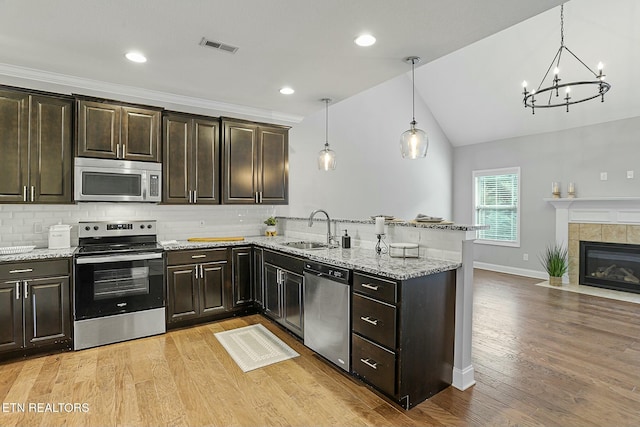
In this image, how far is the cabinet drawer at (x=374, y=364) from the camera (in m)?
2.32

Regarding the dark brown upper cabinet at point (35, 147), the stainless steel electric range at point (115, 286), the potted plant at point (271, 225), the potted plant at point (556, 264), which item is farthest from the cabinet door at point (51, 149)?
the potted plant at point (556, 264)

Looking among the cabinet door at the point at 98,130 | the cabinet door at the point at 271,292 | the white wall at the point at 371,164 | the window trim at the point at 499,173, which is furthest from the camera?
the window trim at the point at 499,173

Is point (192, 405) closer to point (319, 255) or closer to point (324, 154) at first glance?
point (319, 255)

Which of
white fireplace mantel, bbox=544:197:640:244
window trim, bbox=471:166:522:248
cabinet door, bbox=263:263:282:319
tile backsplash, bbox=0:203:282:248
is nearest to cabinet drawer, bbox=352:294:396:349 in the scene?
cabinet door, bbox=263:263:282:319

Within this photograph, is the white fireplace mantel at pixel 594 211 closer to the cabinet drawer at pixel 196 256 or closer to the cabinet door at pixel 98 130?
the cabinet drawer at pixel 196 256

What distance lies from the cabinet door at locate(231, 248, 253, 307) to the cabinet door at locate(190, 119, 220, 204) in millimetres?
759

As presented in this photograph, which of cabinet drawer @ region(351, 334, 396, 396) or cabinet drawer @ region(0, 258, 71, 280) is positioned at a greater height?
cabinet drawer @ region(0, 258, 71, 280)

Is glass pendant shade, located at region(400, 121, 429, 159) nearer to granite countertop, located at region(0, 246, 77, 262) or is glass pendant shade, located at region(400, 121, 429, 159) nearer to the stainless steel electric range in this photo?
the stainless steel electric range

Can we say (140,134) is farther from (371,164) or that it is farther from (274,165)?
(371,164)

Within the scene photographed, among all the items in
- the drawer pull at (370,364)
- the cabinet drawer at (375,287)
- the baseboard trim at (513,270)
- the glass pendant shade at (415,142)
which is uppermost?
the glass pendant shade at (415,142)

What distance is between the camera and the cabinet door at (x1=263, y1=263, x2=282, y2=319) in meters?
3.67

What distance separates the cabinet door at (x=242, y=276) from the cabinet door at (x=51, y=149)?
1.82 m

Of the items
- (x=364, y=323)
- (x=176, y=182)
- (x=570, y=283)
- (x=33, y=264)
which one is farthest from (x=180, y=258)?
(x=570, y=283)

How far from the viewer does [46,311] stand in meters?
3.12
